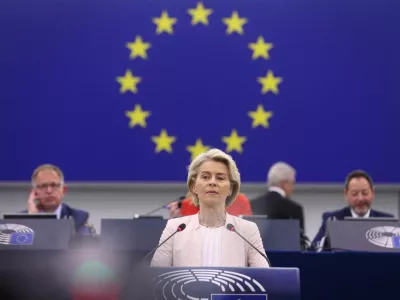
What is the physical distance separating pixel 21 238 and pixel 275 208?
2.79 metres

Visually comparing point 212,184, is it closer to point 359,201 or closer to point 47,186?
point 47,186

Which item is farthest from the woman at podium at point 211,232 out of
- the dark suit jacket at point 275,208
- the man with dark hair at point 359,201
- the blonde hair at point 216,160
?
the dark suit jacket at point 275,208

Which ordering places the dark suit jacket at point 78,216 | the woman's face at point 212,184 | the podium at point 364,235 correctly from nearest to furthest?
the woman's face at point 212,184
the podium at point 364,235
the dark suit jacket at point 78,216

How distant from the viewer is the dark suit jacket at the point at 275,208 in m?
6.69

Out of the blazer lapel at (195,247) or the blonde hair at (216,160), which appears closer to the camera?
the blazer lapel at (195,247)

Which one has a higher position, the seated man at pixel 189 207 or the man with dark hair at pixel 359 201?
the man with dark hair at pixel 359 201

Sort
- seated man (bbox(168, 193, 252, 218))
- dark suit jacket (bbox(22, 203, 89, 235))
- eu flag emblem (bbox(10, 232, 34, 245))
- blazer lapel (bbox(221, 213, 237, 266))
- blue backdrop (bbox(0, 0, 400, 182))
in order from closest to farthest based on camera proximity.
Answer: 1. blazer lapel (bbox(221, 213, 237, 266))
2. eu flag emblem (bbox(10, 232, 34, 245))
3. dark suit jacket (bbox(22, 203, 89, 235))
4. seated man (bbox(168, 193, 252, 218))
5. blue backdrop (bbox(0, 0, 400, 182))

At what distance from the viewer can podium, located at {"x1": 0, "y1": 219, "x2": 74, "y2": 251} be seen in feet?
14.7

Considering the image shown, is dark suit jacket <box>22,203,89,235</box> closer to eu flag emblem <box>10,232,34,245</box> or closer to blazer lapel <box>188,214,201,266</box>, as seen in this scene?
eu flag emblem <box>10,232,34,245</box>

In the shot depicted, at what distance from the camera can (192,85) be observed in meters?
8.11

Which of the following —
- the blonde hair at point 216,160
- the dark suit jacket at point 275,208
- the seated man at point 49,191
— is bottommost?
the blonde hair at point 216,160

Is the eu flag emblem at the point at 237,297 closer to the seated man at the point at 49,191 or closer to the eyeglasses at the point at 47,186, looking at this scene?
the seated man at the point at 49,191

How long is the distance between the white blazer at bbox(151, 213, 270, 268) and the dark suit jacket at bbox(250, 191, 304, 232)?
286 cm

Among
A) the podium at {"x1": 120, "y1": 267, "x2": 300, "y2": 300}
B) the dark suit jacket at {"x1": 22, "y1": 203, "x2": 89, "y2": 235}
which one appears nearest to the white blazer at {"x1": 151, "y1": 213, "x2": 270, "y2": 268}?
the podium at {"x1": 120, "y1": 267, "x2": 300, "y2": 300}
